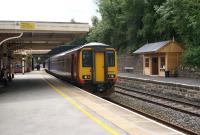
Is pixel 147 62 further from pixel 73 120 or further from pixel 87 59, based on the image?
pixel 73 120

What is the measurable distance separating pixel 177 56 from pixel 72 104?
21.7 metres

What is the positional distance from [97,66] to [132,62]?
25.5 metres

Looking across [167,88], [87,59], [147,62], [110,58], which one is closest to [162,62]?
[147,62]

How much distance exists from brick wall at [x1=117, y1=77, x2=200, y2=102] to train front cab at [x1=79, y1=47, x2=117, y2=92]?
12.0 ft

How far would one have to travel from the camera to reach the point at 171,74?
1253 inches

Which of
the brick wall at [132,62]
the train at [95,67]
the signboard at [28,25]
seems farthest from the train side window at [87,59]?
the brick wall at [132,62]

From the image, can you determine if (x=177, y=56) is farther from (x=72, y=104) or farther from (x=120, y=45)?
(x=72, y=104)

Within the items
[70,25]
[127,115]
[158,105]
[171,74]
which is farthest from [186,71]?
[127,115]

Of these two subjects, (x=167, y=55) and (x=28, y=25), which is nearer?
(x=28, y=25)

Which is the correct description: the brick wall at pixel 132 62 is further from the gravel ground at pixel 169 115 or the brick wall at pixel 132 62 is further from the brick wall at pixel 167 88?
the gravel ground at pixel 169 115

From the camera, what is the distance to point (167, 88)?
2181 cm

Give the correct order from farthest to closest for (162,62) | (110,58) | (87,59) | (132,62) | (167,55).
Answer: (132,62) < (162,62) < (167,55) < (110,58) < (87,59)

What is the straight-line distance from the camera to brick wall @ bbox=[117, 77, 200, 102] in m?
18.6

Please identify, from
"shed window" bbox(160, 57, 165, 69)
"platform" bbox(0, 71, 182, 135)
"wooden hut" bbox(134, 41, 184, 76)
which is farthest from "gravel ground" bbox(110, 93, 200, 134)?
"shed window" bbox(160, 57, 165, 69)
